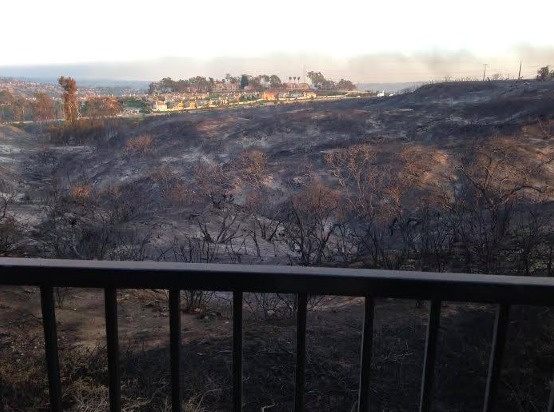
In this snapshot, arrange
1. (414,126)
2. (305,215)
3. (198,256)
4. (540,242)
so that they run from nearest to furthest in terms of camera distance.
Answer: (540,242) < (198,256) < (305,215) < (414,126)

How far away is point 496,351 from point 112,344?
2.89ft

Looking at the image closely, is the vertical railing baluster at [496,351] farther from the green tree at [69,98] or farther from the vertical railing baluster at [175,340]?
the green tree at [69,98]

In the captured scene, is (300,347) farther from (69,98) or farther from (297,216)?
(69,98)

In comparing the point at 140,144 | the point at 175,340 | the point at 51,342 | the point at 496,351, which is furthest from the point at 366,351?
the point at 140,144

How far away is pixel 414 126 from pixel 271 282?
58.5ft

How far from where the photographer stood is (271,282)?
3.50 feet

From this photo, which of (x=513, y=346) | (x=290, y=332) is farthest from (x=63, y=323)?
(x=513, y=346)

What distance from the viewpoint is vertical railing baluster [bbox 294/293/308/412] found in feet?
3.63

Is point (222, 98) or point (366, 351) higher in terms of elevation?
point (222, 98)

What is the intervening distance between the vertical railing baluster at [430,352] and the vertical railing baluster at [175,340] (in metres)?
0.56

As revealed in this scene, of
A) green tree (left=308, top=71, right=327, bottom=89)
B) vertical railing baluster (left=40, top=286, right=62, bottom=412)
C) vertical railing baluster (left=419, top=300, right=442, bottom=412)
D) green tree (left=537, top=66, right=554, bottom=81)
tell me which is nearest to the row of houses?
green tree (left=308, top=71, right=327, bottom=89)

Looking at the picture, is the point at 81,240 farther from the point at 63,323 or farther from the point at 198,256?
the point at 63,323

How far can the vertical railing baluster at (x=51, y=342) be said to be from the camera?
1154 mm

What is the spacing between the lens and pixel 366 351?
114 cm
